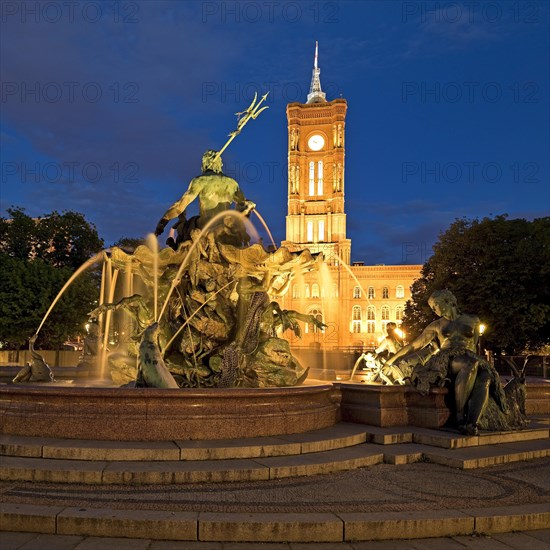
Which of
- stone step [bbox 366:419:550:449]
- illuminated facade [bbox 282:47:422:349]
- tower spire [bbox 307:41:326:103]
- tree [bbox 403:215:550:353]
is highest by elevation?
tower spire [bbox 307:41:326:103]

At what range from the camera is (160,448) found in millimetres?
6508

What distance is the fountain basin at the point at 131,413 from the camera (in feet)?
23.1

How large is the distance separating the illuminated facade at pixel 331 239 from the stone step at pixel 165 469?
79.3 metres

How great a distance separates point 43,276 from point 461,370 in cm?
2771

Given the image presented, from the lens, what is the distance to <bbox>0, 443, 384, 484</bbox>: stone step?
579cm

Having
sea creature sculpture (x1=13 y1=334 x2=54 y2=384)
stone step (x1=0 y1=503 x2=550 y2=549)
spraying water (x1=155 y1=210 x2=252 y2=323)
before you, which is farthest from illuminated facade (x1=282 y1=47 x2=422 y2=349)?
stone step (x1=0 y1=503 x2=550 y2=549)

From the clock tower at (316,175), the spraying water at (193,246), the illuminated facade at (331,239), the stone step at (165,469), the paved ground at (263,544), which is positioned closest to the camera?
the paved ground at (263,544)

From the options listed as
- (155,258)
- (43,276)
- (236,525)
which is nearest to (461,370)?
(236,525)

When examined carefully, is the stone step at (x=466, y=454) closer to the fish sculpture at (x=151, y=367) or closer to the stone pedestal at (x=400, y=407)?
the stone pedestal at (x=400, y=407)

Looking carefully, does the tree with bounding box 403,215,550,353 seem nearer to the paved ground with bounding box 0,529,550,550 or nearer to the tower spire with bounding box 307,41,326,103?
the paved ground with bounding box 0,529,550,550

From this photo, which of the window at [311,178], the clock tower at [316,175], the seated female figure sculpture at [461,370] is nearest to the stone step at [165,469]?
the seated female figure sculpture at [461,370]

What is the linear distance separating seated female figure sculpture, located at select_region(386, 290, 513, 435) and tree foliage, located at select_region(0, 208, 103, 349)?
26.2 metres

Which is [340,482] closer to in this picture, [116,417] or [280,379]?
[116,417]

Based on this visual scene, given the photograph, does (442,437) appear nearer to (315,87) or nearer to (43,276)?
(43,276)
